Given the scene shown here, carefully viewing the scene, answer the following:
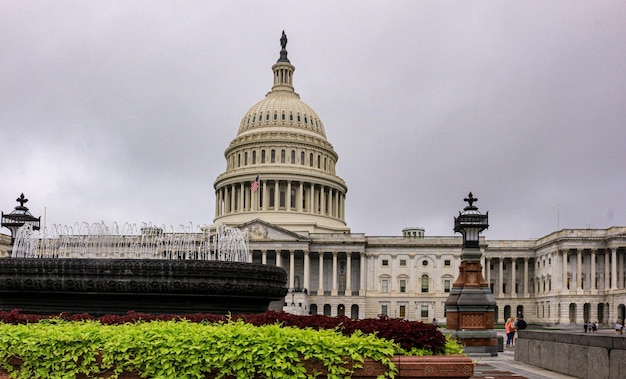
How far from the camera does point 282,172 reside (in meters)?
118

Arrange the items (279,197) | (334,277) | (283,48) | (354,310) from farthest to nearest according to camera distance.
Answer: (283,48) < (279,197) < (354,310) < (334,277)

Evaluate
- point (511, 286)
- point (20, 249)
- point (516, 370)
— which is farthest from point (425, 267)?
point (516, 370)

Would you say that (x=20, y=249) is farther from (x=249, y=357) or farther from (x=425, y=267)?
(x=425, y=267)

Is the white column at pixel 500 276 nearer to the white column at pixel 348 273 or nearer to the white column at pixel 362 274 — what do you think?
the white column at pixel 362 274

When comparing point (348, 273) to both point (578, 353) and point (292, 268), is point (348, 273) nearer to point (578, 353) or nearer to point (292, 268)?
point (292, 268)

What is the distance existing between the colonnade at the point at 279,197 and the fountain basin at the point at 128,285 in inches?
3989

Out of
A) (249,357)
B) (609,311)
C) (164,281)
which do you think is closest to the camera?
(249,357)

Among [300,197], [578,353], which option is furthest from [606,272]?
[578,353]

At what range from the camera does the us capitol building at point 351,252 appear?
100125 millimetres

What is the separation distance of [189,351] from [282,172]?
4280 inches

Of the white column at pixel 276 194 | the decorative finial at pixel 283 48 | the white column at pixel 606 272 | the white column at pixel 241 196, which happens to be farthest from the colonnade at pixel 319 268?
the decorative finial at pixel 283 48

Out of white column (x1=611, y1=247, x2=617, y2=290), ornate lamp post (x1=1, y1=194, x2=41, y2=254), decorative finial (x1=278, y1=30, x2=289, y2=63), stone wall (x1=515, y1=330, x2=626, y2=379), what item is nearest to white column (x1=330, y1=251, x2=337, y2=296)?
white column (x1=611, y1=247, x2=617, y2=290)

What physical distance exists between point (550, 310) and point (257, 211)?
4858 centimetres

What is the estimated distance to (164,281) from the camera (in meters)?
14.4
